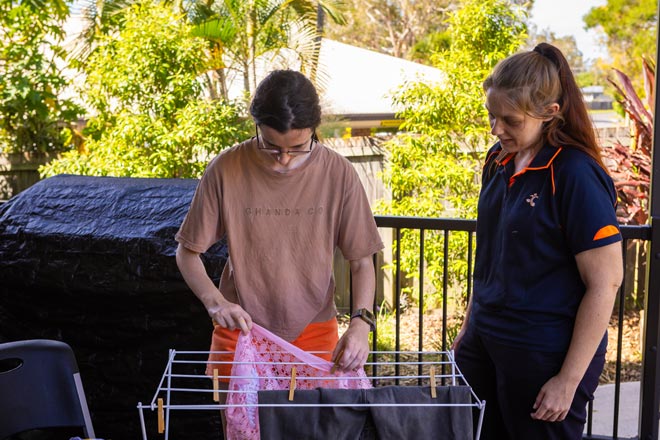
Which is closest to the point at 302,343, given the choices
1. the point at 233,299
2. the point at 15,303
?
the point at 233,299

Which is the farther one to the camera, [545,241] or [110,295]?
[110,295]

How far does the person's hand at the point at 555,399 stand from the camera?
1687mm

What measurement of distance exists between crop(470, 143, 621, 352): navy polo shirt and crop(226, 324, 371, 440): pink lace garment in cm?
39

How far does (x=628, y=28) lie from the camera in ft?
55.0

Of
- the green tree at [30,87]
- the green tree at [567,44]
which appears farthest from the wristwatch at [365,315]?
the green tree at [567,44]

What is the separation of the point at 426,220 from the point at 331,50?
939 cm

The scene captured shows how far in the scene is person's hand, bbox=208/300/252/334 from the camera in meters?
1.75

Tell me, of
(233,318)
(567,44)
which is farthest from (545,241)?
(567,44)

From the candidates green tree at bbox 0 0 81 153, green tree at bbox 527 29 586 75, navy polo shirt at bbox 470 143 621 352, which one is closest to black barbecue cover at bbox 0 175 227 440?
navy polo shirt at bbox 470 143 621 352

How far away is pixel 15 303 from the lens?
2.92 m

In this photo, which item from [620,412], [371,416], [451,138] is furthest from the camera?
[451,138]

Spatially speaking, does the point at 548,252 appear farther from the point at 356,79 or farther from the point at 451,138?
the point at 356,79

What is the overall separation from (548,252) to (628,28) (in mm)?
16850

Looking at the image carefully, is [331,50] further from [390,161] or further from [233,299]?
[233,299]
